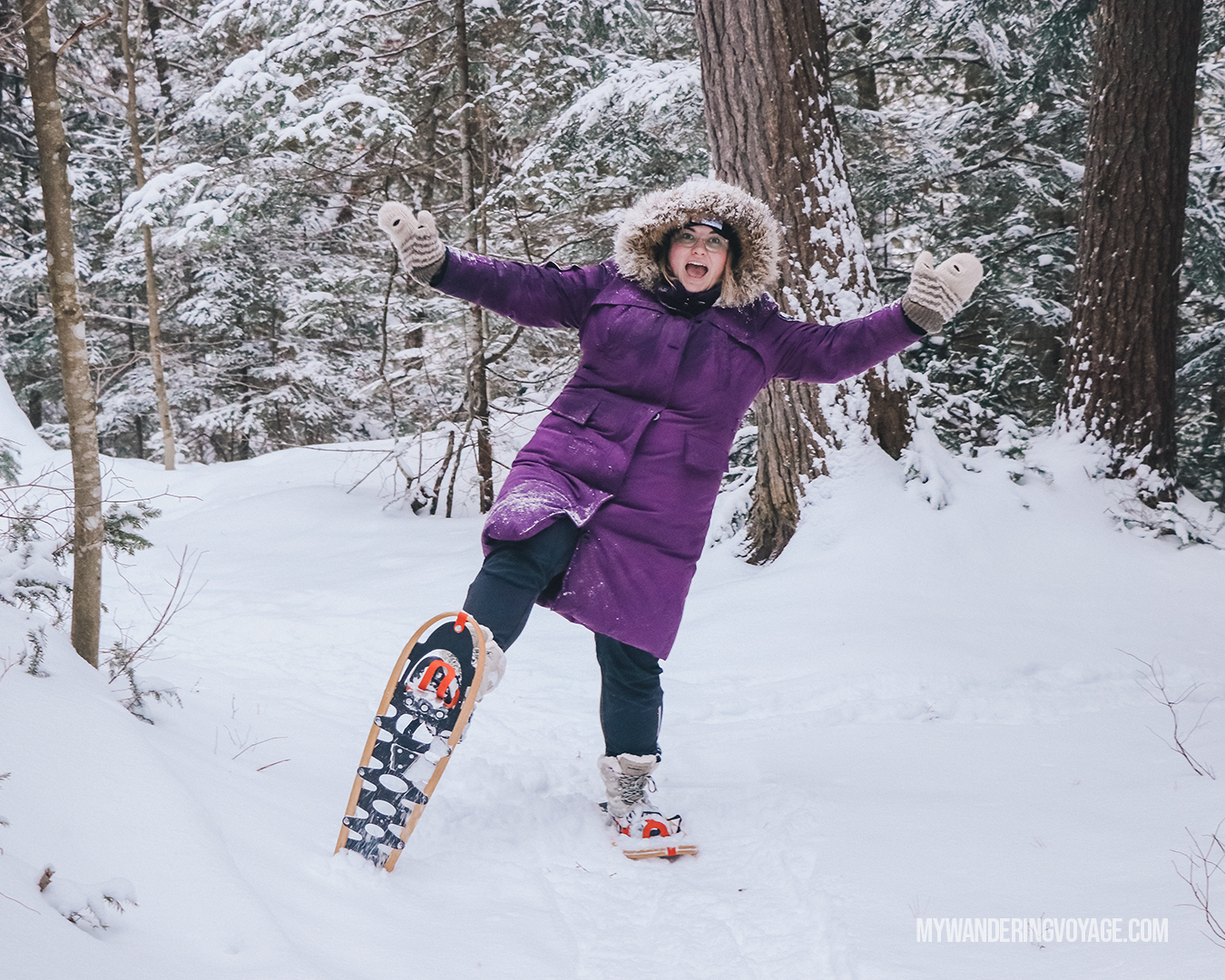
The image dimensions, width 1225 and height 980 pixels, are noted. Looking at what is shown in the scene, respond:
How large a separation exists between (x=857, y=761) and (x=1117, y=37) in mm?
4777

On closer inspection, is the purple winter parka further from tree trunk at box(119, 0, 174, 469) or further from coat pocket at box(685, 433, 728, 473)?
tree trunk at box(119, 0, 174, 469)

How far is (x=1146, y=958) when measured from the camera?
1609mm

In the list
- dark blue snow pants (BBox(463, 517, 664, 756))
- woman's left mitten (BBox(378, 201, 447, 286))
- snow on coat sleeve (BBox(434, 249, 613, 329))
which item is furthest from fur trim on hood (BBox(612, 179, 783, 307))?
dark blue snow pants (BBox(463, 517, 664, 756))

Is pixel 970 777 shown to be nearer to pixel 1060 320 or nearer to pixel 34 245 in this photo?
pixel 1060 320

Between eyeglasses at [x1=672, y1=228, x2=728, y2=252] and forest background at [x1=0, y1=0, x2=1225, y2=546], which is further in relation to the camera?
forest background at [x1=0, y1=0, x2=1225, y2=546]

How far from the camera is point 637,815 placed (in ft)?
8.10

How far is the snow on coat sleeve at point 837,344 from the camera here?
2.46 m

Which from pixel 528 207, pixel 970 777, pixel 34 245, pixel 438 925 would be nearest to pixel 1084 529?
pixel 970 777

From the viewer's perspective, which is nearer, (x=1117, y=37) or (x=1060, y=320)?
(x=1117, y=37)

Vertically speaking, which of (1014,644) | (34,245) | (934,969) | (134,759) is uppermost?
(34,245)

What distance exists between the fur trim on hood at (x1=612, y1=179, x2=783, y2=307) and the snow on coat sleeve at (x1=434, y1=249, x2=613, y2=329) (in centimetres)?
11

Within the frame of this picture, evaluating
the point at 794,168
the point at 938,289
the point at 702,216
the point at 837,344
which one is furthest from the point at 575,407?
the point at 794,168

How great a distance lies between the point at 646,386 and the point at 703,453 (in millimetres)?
259

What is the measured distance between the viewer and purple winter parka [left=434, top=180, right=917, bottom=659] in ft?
7.75
